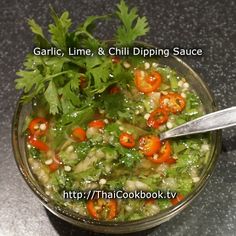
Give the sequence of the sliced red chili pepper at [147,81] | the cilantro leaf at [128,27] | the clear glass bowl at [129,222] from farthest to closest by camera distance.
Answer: the sliced red chili pepper at [147,81]
the cilantro leaf at [128,27]
the clear glass bowl at [129,222]

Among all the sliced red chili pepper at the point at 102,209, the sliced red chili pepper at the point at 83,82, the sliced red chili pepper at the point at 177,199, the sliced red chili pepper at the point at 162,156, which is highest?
the sliced red chili pepper at the point at 83,82

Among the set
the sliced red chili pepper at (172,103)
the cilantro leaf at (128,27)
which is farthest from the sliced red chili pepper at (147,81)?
the cilantro leaf at (128,27)

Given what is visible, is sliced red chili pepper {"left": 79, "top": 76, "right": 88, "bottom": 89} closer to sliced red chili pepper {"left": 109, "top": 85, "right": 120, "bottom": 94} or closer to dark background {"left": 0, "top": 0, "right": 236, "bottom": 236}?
sliced red chili pepper {"left": 109, "top": 85, "right": 120, "bottom": 94}

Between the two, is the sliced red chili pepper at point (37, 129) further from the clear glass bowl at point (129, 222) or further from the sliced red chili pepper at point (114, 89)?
the sliced red chili pepper at point (114, 89)

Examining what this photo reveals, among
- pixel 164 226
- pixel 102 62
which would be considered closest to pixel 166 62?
pixel 102 62

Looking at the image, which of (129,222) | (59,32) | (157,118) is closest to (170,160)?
(157,118)

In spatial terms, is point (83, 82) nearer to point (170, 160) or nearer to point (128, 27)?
point (128, 27)
